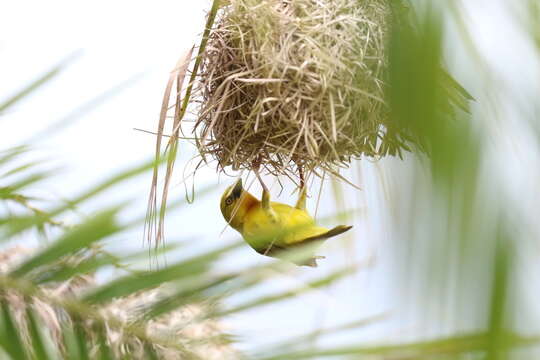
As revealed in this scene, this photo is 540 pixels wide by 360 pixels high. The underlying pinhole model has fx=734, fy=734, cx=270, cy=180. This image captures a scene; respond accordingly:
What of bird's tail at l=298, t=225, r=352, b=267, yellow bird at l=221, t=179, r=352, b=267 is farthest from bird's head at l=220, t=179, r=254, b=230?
bird's tail at l=298, t=225, r=352, b=267

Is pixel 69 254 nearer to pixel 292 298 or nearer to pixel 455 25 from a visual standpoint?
pixel 292 298

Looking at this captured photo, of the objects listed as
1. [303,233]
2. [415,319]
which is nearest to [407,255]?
[415,319]

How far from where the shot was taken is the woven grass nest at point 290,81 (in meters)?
0.98

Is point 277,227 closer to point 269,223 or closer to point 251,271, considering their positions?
point 269,223

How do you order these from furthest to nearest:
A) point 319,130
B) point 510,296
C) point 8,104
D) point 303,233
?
point 8,104
point 303,233
point 319,130
point 510,296

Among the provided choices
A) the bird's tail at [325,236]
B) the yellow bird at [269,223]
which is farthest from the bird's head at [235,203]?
the bird's tail at [325,236]

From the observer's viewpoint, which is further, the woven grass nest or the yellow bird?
the yellow bird

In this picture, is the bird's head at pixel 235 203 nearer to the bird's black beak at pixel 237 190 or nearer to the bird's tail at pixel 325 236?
the bird's black beak at pixel 237 190

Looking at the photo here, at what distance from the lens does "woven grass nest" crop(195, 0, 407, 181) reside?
0.98m

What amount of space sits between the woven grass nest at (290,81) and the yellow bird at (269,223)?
0.29ft

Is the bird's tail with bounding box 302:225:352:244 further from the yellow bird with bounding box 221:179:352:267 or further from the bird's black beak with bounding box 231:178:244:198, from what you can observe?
the bird's black beak with bounding box 231:178:244:198

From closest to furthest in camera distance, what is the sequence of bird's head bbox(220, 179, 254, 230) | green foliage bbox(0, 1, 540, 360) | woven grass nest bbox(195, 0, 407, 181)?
green foliage bbox(0, 1, 540, 360), woven grass nest bbox(195, 0, 407, 181), bird's head bbox(220, 179, 254, 230)

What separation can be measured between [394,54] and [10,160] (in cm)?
124

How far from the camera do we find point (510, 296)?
158mm
